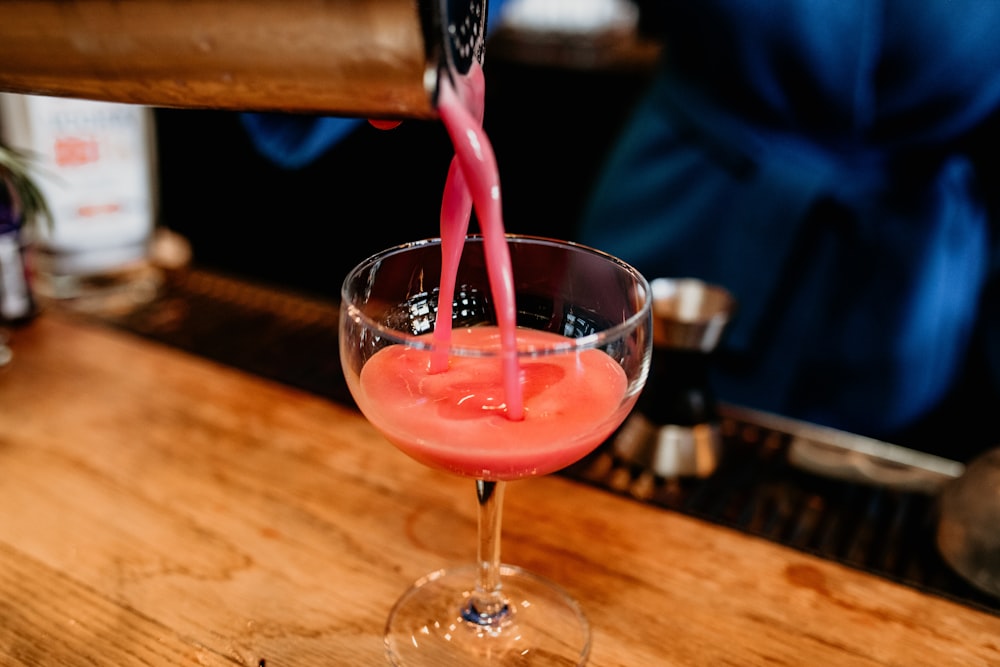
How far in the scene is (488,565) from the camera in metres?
0.91

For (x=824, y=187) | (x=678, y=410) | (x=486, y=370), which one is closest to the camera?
(x=486, y=370)

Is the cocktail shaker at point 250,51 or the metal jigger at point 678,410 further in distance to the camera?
the metal jigger at point 678,410

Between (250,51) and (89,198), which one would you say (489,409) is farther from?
(89,198)

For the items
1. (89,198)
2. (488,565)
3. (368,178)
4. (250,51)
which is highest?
(250,51)

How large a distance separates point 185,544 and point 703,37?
4.32 ft

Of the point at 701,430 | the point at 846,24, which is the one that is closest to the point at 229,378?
the point at 701,430

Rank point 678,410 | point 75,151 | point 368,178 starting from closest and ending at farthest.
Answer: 1. point 678,410
2. point 75,151
3. point 368,178

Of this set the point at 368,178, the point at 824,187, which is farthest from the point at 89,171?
the point at 368,178

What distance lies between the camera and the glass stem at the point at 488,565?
888 mm

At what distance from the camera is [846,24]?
1.50 metres

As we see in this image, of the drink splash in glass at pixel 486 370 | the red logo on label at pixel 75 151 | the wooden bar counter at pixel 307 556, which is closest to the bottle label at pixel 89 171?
the red logo on label at pixel 75 151

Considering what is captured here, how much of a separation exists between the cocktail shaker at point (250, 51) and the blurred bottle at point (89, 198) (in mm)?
842

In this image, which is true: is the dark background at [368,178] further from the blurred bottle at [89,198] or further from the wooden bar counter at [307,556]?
the wooden bar counter at [307,556]

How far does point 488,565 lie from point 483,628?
0.07 meters
